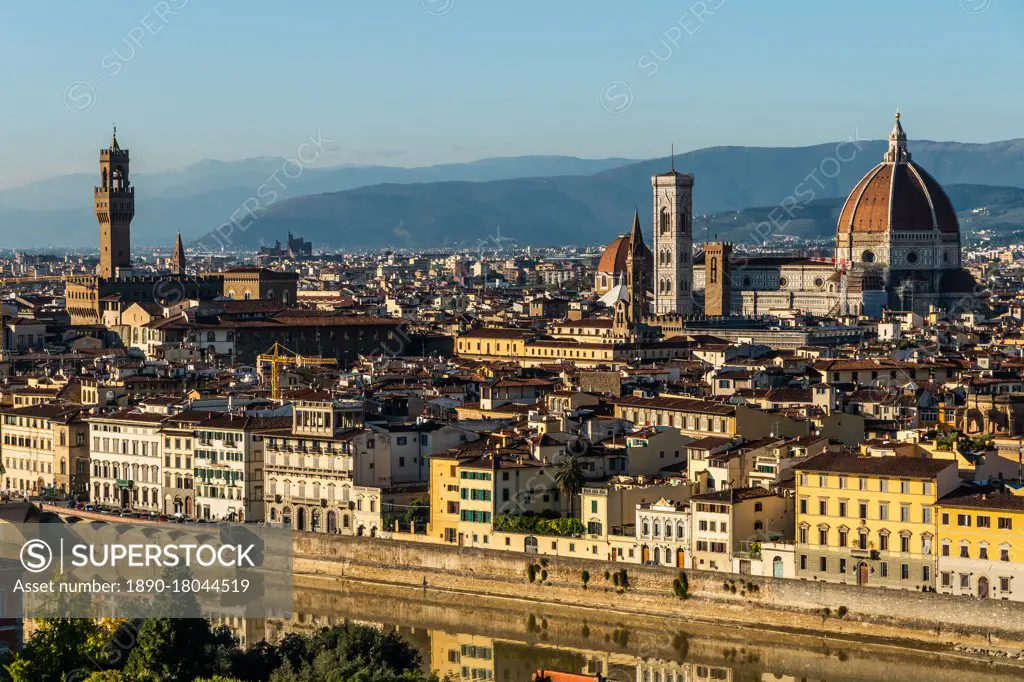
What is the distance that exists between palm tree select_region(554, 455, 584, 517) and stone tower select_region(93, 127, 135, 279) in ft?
236

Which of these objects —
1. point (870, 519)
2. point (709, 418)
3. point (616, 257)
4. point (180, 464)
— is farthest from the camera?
point (616, 257)

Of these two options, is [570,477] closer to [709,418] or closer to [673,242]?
[709,418]

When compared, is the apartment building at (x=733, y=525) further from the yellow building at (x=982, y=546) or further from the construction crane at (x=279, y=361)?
the construction crane at (x=279, y=361)

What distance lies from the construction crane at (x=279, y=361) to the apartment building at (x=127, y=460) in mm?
4119

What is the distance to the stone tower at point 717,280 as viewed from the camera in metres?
117

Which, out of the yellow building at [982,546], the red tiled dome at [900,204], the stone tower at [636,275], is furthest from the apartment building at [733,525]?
the red tiled dome at [900,204]

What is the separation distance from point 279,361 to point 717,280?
53536 millimetres

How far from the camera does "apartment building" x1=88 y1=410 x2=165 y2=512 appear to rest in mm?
50219

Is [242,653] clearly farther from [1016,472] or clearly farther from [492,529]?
[1016,472]

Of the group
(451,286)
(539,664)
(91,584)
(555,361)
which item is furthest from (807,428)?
(451,286)

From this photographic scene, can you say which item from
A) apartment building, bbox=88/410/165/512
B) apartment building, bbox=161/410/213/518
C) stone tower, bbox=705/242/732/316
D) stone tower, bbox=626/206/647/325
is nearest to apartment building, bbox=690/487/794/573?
apartment building, bbox=161/410/213/518

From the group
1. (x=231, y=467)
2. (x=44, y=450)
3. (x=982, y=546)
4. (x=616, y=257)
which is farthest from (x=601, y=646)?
(x=616, y=257)

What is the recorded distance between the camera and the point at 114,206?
113 m

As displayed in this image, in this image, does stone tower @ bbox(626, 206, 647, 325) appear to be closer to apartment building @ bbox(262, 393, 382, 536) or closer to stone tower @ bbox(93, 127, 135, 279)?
stone tower @ bbox(93, 127, 135, 279)
